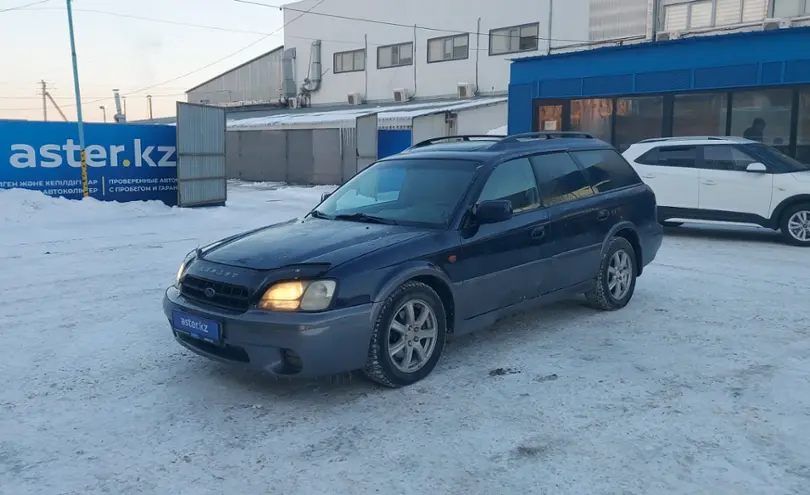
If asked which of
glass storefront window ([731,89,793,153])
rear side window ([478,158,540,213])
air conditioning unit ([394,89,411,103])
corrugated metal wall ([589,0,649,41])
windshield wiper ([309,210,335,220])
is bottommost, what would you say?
windshield wiper ([309,210,335,220])

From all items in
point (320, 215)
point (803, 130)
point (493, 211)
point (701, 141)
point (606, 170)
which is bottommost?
point (320, 215)

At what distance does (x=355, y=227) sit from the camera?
5.16 m

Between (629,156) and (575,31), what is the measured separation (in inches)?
672

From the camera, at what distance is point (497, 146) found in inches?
233

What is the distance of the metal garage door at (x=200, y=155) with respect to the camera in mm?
16484

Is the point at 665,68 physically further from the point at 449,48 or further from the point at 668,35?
the point at 449,48

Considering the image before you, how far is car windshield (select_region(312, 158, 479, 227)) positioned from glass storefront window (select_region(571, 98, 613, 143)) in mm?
13633

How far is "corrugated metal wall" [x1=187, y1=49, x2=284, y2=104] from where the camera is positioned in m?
42.9

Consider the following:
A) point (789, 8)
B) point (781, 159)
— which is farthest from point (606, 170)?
point (789, 8)

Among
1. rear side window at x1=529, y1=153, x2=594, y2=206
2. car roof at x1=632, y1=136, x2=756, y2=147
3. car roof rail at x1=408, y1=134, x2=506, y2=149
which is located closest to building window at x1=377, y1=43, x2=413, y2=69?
car roof at x1=632, y1=136, x2=756, y2=147

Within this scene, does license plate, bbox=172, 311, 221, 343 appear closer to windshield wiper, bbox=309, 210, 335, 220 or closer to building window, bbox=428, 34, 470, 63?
windshield wiper, bbox=309, 210, 335, 220

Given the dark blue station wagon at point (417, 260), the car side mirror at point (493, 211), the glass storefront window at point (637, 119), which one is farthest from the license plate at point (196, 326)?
the glass storefront window at point (637, 119)

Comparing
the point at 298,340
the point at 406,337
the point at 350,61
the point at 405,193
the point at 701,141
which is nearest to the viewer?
the point at 298,340

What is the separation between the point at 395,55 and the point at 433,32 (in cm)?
291
